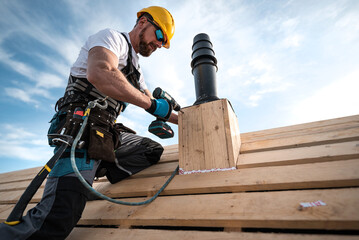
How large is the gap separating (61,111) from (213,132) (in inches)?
49.5

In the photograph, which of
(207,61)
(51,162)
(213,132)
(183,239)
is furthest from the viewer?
(207,61)

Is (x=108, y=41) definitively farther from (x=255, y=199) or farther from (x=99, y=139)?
(x=255, y=199)

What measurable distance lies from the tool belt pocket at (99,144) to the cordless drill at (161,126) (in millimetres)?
383

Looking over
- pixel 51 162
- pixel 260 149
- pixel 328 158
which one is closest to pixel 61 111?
pixel 51 162

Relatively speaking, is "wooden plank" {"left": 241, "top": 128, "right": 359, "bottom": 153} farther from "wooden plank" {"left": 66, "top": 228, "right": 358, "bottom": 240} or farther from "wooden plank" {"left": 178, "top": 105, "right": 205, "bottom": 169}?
"wooden plank" {"left": 66, "top": 228, "right": 358, "bottom": 240}

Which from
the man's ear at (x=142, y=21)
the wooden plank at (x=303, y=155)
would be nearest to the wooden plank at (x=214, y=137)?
the wooden plank at (x=303, y=155)

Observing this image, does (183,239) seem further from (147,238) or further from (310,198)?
(310,198)

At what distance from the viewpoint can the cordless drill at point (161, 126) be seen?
159cm

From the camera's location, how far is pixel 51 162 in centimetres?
105

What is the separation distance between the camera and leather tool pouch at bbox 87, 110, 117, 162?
4.11ft

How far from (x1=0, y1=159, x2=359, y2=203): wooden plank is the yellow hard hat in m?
1.57

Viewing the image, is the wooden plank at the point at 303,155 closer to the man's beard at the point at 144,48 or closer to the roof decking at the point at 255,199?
the roof decking at the point at 255,199

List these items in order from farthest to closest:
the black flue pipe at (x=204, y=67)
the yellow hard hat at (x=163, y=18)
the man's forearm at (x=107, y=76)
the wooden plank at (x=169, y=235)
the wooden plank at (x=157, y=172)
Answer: the yellow hard hat at (x=163, y=18)
the black flue pipe at (x=204, y=67)
the wooden plank at (x=157, y=172)
the man's forearm at (x=107, y=76)
the wooden plank at (x=169, y=235)

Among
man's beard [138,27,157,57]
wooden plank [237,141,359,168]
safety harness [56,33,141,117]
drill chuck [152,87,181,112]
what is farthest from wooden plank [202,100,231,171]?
man's beard [138,27,157,57]
